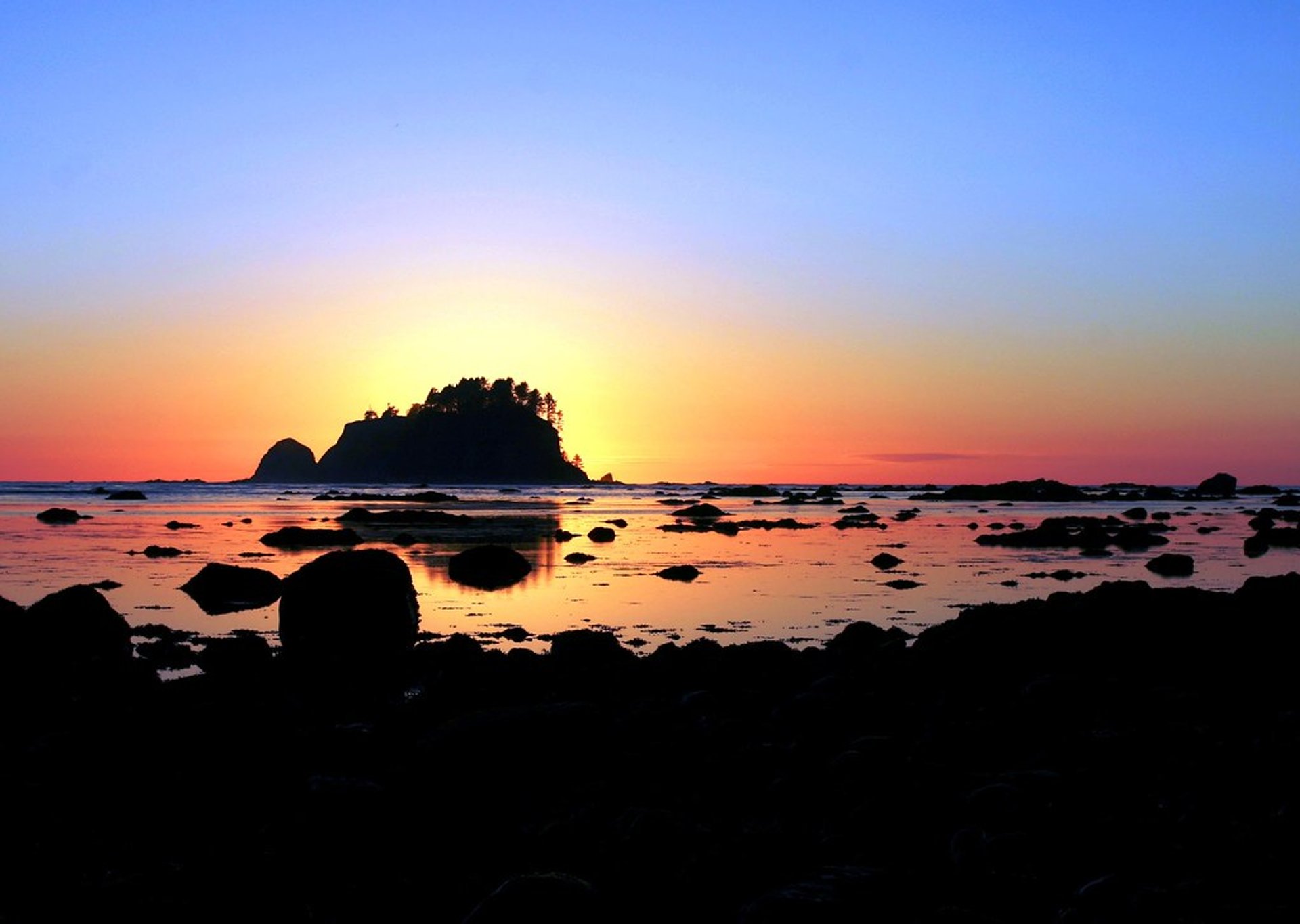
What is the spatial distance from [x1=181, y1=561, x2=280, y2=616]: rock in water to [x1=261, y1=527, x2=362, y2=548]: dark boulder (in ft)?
52.3

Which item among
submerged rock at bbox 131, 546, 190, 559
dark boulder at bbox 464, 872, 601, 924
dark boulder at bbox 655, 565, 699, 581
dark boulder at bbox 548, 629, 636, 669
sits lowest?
submerged rock at bbox 131, 546, 190, 559

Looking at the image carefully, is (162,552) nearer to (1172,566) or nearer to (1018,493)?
(1172,566)

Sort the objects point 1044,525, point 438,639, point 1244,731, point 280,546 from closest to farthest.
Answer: point 1244,731
point 438,639
point 280,546
point 1044,525

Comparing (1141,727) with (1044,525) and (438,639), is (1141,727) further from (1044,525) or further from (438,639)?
(1044,525)

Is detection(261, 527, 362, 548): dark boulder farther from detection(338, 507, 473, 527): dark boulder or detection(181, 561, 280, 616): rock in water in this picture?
detection(181, 561, 280, 616): rock in water

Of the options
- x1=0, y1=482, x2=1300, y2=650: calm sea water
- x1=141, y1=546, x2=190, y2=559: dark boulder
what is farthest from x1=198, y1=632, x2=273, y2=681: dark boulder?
x1=141, y1=546, x2=190, y2=559: dark boulder

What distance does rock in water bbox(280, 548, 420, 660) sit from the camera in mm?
17859

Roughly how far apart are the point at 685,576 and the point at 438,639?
10.8 meters

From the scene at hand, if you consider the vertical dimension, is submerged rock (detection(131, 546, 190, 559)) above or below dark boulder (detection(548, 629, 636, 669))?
below

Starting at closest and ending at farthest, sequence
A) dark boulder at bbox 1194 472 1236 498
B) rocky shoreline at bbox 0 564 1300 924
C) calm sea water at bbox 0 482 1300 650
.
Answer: rocky shoreline at bbox 0 564 1300 924 < calm sea water at bbox 0 482 1300 650 < dark boulder at bbox 1194 472 1236 498

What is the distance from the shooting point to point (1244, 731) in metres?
9.88

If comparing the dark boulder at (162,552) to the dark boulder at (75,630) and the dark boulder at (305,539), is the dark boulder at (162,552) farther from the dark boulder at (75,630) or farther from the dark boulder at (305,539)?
the dark boulder at (75,630)

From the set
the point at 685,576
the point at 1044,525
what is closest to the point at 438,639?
the point at 685,576

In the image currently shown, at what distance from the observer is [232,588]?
23.2 metres
